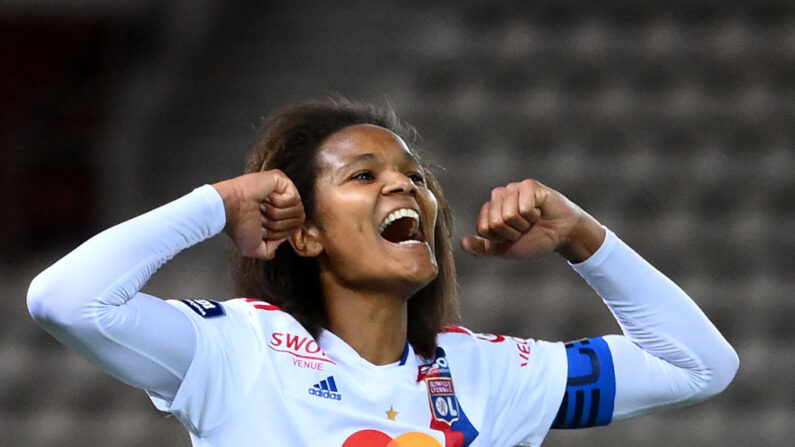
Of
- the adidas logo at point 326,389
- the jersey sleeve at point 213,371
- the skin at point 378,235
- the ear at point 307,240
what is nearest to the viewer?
the jersey sleeve at point 213,371

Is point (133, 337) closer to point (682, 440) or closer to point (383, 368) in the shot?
point (383, 368)

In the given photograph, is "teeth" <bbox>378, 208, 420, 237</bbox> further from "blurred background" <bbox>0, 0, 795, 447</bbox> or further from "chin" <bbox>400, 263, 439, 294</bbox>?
"blurred background" <bbox>0, 0, 795, 447</bbox>

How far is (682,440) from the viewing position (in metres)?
4.64

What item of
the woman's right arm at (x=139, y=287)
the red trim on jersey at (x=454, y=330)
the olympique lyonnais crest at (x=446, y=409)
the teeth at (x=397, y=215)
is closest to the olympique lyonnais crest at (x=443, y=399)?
the olympique lyonnais crest at (x=446, y=409)

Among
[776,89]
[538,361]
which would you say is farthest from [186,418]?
[776,89]

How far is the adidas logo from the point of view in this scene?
201 centimetres

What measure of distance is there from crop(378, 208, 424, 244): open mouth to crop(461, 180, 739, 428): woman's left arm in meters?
0.15

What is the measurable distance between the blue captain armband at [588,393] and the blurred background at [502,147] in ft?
8.04

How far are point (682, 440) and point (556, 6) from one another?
7.16 feet

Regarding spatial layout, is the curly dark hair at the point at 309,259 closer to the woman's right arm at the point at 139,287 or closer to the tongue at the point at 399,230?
the tongue at the point at 399,230

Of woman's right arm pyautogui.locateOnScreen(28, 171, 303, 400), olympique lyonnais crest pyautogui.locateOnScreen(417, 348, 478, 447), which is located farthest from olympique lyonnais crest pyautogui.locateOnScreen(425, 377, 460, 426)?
woman's right arm pyautogui.locateOnScreen(28, 171, 303, 400)

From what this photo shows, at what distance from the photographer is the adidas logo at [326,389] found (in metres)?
2.01

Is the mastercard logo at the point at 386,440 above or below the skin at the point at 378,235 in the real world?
below

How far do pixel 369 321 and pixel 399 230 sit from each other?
0.64ft
